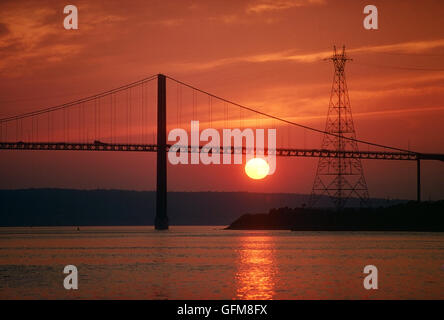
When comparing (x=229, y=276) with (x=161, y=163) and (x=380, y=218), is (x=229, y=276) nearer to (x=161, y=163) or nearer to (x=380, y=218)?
(x=161, y=163)

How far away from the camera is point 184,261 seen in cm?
4466

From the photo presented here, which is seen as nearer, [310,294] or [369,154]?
[310,294]

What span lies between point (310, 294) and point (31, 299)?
9.56 metres

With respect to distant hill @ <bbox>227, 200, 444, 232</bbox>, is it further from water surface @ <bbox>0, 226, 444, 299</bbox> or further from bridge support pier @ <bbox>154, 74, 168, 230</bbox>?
water surface @ <bbox>0, 226, 444, 299</bbox>

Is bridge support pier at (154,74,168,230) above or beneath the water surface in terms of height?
above

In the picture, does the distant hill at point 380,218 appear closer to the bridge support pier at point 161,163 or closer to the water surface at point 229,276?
the bridge support pier at point 161,163

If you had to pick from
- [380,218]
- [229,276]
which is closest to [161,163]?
[380,218]

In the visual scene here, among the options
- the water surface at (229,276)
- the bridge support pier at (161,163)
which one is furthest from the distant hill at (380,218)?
the water surface at (229,276)

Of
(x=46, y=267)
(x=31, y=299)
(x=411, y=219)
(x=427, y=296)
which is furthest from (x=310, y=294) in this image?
(x=411, y=219)

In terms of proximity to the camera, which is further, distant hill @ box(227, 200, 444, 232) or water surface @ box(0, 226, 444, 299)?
distant hill @ box(227, 200, 444, 232)

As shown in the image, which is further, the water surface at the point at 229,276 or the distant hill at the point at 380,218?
the distant hill at the point at 380,218

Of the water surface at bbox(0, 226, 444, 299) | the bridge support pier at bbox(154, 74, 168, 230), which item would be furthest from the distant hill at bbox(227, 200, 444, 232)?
the water surface at bbox(0, 226, 444, 299)
